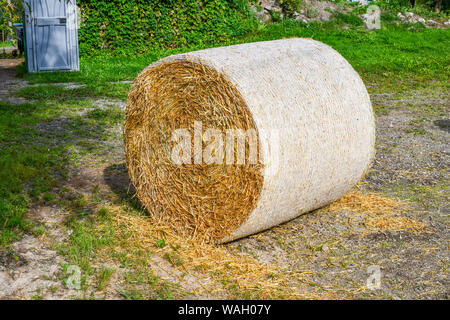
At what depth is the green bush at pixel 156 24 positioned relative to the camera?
16484 millimetres

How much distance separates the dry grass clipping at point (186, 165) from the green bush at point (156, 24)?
11599mm

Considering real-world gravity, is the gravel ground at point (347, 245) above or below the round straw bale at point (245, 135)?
below

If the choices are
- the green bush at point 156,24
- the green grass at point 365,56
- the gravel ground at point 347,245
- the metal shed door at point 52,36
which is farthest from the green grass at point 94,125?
the metal shed door at point 52,36

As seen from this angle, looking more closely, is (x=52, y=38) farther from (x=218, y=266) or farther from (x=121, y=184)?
(x=218, y=266)

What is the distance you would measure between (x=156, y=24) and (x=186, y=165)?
12.6 metres

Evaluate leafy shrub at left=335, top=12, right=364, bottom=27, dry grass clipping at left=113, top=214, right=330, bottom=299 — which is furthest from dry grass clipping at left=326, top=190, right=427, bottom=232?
leafy shrub at left=335, top=12, right=364, bottom=27

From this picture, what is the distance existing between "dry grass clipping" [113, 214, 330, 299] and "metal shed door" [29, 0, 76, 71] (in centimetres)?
1053

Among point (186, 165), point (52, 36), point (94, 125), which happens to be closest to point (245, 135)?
point (186, 165)

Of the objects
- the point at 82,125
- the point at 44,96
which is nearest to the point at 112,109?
the point at 82,125

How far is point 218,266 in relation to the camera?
4.81 meters

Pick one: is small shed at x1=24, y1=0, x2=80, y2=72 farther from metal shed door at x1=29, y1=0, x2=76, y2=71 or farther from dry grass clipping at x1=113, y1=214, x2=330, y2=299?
dry grass clipping at x1=113, y1=214, x2=330, y2=299

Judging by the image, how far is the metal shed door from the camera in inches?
→ 574

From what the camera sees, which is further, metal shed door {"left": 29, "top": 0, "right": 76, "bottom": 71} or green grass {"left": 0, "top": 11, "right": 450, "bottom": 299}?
metal shed door {"left": 29, "top": 0, "right": 76, "bottom": 71}

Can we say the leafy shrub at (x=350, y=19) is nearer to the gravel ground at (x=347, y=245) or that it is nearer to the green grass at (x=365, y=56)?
the green grass at (x=365, y=56)
